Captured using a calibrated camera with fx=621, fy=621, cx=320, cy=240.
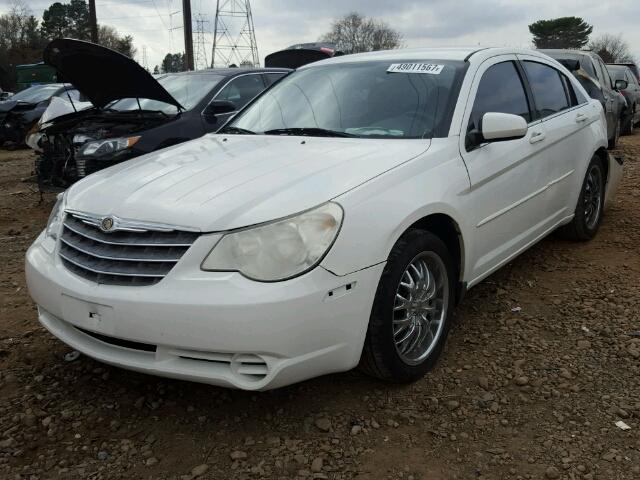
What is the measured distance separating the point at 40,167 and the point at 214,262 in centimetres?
542

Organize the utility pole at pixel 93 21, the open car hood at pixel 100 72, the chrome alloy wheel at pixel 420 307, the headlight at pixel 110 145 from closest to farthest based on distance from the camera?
the chrome alloy wheel at pixel 420 307 → the open car hood at pixel 100 72 → the headlight at pixel 110 145 → the utility pole at pixel 93 21

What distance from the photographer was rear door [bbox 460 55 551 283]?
3.40 m

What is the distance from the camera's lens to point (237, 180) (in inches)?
111

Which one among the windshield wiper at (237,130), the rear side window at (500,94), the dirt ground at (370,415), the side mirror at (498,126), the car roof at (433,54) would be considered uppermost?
the car roof at (433,54)

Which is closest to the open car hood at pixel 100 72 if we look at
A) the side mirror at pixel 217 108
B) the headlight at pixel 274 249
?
the side mirror at pixel 217 108

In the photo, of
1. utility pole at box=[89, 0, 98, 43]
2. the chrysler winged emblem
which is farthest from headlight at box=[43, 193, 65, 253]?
utility pole at box=[89, 0, 98, 43]

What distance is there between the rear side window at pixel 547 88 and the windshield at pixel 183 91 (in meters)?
3.64

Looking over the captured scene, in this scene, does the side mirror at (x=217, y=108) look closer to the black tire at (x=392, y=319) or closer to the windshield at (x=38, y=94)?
the black tire at (x=392, y=319)

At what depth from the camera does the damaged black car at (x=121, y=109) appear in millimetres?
5910

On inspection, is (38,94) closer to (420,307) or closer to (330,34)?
(420,307)

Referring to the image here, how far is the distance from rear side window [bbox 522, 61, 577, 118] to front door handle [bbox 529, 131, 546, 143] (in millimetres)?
249

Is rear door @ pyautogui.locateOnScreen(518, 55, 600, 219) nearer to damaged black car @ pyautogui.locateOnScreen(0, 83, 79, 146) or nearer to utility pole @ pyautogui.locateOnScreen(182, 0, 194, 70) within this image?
damaged black car @ pyautogui.locateOnScreen(0, 83, 79, 146)

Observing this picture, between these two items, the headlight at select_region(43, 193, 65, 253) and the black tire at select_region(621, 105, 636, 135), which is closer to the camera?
the headlight at select_region(43, 193, 65, 253)

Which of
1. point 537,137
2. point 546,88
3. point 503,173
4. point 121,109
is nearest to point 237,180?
point 503,173
